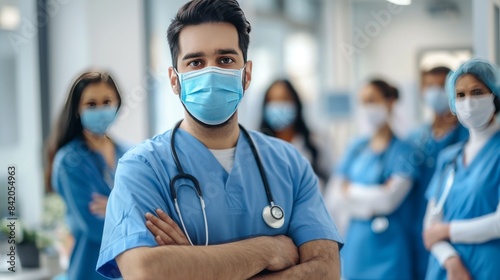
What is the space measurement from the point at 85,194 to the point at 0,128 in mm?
1733

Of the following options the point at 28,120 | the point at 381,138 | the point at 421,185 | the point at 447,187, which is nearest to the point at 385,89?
the point at 381,138

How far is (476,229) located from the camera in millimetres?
1827

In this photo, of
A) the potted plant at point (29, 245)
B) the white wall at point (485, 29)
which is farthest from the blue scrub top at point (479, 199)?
the potted plant at point (29, 245)

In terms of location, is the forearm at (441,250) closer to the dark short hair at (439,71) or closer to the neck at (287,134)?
the dark short hair at (439,71)

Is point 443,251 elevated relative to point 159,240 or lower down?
lower down

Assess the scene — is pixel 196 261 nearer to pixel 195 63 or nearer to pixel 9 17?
pixel 195 63

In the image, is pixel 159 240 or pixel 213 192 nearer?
pixel 159 240

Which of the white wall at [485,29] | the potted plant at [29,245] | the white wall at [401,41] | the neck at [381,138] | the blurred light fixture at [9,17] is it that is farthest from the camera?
the white wall at [401,41]

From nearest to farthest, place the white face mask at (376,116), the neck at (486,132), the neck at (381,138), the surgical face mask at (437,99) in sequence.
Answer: the neck at (486,132) < the surgical face mask at (437,99) < the neck at (381,138) < the white face mask at (376,116)

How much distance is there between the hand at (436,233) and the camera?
1922 millimetres

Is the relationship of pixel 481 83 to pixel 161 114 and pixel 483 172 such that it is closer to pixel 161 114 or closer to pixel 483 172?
pixel 483 172

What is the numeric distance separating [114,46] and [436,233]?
88.4 inches

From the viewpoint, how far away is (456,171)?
1979 millimetres

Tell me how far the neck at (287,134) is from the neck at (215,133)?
193 centimetres
